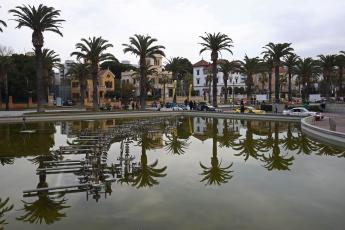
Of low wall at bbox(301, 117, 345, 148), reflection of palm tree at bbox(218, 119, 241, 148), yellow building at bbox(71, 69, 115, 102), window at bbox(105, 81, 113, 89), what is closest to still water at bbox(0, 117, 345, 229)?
reflection of palm tree at bbox(218, 119, 241, 148)

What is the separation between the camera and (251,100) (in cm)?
8031

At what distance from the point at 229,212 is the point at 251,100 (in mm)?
72098

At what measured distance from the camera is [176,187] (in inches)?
515

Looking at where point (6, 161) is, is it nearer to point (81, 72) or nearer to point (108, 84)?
point (81, 72)

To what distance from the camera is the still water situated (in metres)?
9.70

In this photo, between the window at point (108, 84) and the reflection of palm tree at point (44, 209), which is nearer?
the reflection of palm tree at point (44, 209)

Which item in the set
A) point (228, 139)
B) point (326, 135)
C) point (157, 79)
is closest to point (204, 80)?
point (157, 79)

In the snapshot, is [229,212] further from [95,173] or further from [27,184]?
[27,184]

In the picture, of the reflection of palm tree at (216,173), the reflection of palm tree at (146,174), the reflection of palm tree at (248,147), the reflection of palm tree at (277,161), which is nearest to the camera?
→ the reflection of palm tree at (146,174)

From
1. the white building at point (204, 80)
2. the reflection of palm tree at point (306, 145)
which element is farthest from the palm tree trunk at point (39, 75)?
the white building at point (204, 80)

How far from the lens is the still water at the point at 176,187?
31.8 ft

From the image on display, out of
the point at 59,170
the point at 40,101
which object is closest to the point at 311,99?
the point at 40,101

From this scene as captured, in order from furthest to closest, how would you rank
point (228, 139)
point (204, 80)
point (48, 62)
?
point (204, 80), point (48, 62), point (228, 139)

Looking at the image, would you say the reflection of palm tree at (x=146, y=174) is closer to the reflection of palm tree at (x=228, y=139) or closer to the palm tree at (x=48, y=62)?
the reflection of palm tree at (x=228, y=139)
